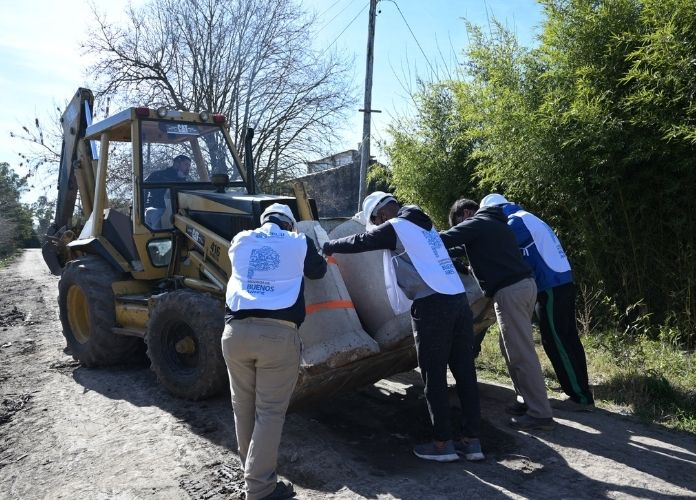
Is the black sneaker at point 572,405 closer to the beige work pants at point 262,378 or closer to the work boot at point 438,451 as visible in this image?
the work boot at point 438,451

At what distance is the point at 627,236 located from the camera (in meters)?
6.55

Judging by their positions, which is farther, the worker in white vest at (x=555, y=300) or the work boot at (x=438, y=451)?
the worker in white vest at (x=555, y=300)

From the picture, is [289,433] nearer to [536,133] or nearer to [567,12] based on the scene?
[536,133]

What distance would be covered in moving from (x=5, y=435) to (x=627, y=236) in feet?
20.0

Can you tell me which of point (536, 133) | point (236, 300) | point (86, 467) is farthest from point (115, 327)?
point (536, 133)

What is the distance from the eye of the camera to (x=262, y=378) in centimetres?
349

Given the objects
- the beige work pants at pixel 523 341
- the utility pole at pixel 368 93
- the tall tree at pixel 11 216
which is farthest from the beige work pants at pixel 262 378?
the tall tree at pixel 11 216

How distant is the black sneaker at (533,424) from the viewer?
448 centimetres

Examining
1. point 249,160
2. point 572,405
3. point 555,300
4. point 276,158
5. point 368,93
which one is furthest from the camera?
point 276,158

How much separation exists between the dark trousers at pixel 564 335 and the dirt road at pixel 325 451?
0.30m

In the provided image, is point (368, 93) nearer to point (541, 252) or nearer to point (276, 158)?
point (276, 158)

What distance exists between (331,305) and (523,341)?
151 centimetres

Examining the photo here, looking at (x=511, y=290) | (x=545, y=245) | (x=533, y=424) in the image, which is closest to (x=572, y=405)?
(x=533, y=424)

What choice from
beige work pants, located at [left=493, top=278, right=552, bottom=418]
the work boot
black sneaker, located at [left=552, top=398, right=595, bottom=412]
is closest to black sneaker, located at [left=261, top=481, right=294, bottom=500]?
the work boot
